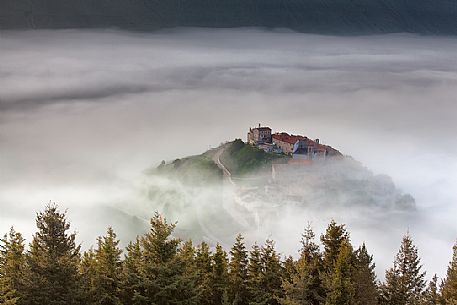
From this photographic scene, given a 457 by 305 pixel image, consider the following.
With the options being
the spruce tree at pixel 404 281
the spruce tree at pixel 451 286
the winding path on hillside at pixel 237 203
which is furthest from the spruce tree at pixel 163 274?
the winding path on hillside at pixel 237 203

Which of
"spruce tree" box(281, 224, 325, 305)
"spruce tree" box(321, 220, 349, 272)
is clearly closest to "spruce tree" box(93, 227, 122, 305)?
"spruce tree" box(281, 224, 325, 305)

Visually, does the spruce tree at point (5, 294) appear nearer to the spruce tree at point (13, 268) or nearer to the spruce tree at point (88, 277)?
the spruce tree at point (13, 268)

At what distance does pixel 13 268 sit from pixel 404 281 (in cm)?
1694

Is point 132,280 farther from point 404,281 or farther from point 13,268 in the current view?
point 404,281

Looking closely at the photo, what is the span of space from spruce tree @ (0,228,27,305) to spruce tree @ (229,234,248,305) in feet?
24.8

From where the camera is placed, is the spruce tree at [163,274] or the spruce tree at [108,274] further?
the spruce tree at [108,274]

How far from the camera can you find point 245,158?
413 ft

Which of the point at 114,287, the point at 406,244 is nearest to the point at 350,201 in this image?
the point at 406,244

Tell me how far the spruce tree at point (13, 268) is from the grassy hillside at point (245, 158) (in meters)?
93.2

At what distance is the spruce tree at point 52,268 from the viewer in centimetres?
1956

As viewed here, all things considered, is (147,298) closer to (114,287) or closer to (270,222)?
(114,287)

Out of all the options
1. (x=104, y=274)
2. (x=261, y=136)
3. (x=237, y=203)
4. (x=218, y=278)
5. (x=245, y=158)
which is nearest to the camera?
(x=104, y=274)

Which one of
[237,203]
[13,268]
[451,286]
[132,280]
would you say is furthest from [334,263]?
[237,203]

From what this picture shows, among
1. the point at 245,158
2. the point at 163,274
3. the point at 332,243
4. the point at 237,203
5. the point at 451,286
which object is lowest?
the point at 163,274
